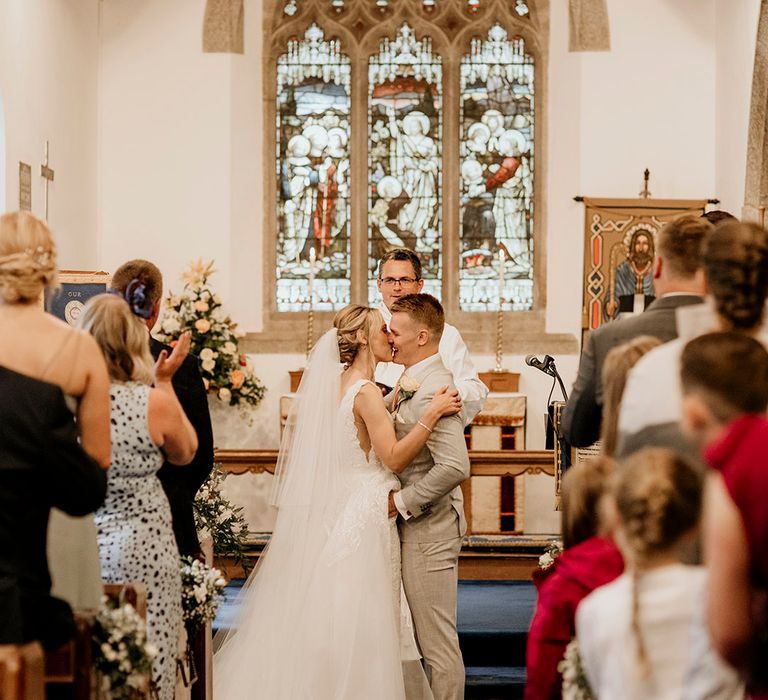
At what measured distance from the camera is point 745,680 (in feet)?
7.45

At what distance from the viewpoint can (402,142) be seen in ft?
37.4

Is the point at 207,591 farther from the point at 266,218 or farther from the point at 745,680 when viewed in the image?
the point at 266,218

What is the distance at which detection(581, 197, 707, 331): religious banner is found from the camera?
33.3ft

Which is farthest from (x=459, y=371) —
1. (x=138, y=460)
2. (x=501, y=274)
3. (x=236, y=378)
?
(x=501, y=274)

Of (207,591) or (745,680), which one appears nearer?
(745,680)

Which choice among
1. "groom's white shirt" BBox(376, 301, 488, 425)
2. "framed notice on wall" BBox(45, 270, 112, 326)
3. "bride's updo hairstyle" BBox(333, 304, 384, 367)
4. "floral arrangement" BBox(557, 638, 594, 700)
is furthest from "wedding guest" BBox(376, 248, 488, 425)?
"floral arrangement" BBox(557, 638, 594, 700)

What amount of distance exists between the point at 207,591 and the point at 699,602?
94.0 inches

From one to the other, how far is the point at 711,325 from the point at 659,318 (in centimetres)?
61

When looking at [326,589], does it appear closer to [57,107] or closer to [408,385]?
[408,385]

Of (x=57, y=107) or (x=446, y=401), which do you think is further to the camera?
(x=57, y=107)

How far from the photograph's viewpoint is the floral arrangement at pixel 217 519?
568 cm

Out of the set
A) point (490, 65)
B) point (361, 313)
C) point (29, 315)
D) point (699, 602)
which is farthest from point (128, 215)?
point (699, 602)

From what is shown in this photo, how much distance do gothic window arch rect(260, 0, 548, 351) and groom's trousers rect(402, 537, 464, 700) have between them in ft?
20.9

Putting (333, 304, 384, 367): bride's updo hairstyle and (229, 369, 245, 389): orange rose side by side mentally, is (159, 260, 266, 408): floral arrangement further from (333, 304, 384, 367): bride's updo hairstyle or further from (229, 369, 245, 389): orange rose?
(333, 304, 384, 367): bride's updo hairstyle
